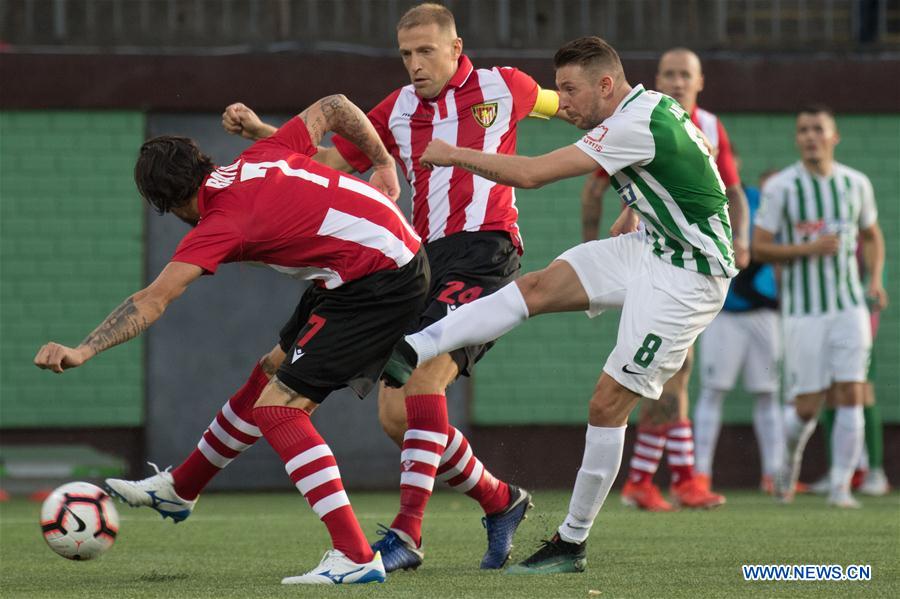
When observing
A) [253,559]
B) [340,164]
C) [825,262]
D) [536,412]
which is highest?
[340,164]

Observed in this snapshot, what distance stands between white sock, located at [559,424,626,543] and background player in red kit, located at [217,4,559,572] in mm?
521

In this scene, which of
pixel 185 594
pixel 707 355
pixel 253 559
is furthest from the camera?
pixel 707 355

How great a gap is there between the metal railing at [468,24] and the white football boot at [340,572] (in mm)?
8163

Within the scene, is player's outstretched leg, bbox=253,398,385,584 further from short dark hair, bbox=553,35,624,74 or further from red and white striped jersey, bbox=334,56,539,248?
short dark hair, bbox=553,35,624,74

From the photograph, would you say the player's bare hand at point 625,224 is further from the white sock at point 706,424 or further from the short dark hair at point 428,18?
the white sock at point 706,424

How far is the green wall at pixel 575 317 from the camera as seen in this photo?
42.9ft

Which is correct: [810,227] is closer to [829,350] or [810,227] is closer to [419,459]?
[829,350]

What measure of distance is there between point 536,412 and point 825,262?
3.44 metres

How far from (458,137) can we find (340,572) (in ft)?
7.01

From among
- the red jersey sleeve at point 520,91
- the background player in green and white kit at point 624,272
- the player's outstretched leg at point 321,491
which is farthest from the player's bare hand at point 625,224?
the player's outstretched leg at point 321,491

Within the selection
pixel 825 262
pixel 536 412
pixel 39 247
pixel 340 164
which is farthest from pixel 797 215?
pixel 39 247

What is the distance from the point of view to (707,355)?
1152cm

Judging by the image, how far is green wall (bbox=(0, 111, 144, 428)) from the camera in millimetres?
12703

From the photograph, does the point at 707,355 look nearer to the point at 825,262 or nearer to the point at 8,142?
the point at 825,262
